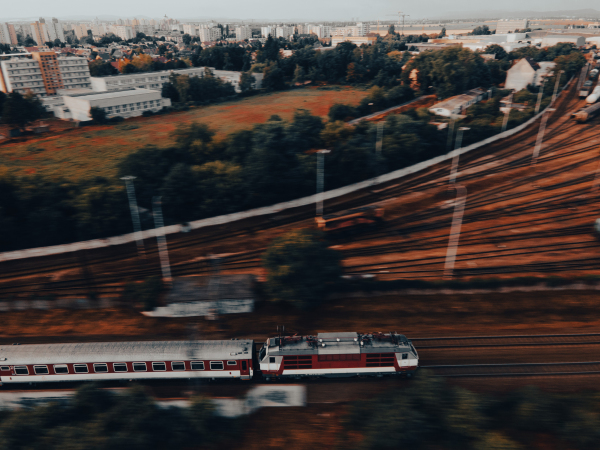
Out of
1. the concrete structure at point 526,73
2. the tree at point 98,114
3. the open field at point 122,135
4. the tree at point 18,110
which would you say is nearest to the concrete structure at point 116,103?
the tree at point 98,114

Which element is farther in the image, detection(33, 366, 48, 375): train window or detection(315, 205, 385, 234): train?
detection(315, 205, 385, 234): train

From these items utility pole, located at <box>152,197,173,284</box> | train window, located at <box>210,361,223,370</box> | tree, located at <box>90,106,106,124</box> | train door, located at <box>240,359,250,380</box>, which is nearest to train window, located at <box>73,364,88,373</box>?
train window, located at <box>210,361,223,370</box>

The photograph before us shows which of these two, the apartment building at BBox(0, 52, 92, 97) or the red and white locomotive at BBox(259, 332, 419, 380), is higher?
the apartment building at BBox(0, 52, 92, 97)

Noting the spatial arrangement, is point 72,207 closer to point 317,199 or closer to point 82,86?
point 317,199

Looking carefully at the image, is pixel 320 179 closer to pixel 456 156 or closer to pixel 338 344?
pixel 456 156

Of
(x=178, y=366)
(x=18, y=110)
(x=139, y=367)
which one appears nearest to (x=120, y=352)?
(x=139, y=367)

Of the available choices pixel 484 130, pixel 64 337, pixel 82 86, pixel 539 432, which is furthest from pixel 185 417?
pixel 82 86

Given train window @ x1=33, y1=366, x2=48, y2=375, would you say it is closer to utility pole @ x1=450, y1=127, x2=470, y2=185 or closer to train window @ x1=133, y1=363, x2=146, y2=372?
train window @ x1=133, y1=363, x2=146, y2=372
